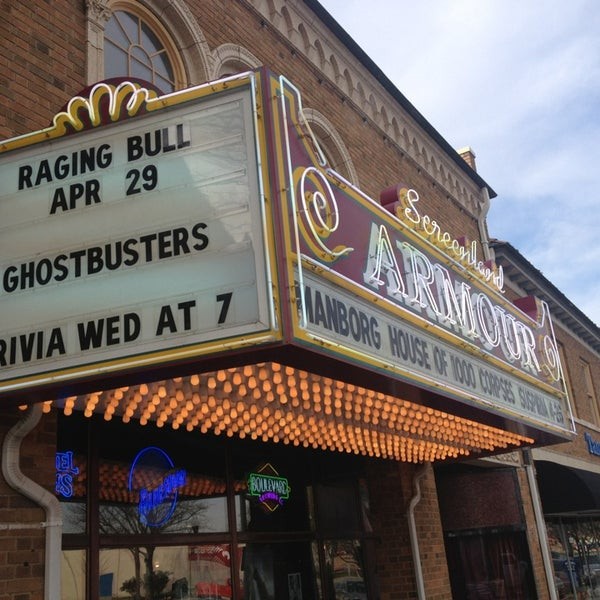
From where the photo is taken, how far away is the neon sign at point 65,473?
20.8 ft

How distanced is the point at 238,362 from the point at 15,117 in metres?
3.06

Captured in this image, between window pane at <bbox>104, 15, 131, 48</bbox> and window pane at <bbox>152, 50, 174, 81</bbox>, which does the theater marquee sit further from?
window pane at <bbox>152, 50, 174, 81</bbox>

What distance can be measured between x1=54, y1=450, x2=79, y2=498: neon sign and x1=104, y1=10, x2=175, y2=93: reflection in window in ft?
12.6

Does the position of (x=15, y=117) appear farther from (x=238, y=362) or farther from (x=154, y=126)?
(x=238, y=362)

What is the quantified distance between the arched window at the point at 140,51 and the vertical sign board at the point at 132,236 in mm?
2679

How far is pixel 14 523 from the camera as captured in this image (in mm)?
5289

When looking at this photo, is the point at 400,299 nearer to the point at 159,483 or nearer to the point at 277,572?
the point at 159,483

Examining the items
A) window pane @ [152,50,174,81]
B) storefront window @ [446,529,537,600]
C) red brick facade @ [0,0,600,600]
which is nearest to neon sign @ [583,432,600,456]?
red brick facade @ [0,0,600,600]

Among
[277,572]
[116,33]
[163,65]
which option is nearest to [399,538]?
[277,572]

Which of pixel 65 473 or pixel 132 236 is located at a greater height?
pixel 132 236

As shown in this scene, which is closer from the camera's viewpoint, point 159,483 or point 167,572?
point 167,572

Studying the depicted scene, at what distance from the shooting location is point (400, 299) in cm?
659

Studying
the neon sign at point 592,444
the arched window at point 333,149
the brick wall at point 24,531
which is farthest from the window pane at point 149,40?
the neon sign at point 592,444

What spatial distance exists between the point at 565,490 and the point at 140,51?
1177 centimetres
